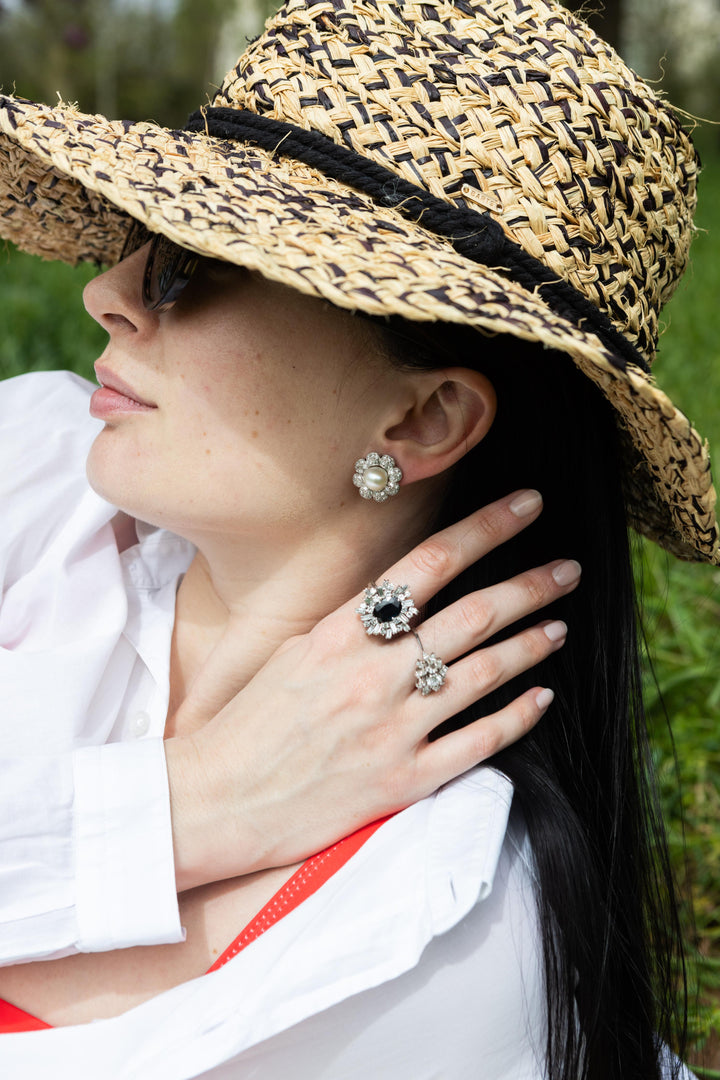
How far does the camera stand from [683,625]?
10.7ft

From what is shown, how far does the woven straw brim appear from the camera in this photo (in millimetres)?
1219

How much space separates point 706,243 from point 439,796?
25.8 feet

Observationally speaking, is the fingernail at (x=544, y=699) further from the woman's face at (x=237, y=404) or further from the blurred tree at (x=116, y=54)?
the blurred tree at (x=116, y=54)

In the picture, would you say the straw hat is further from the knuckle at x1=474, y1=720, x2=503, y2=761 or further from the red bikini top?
the red bikini top

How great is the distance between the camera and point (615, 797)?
1.85 metres

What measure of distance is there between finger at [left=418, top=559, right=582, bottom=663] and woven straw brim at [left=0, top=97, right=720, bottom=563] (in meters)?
0.25

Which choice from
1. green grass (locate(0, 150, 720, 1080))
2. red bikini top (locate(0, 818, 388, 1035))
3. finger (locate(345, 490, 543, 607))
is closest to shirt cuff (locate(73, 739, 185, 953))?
red bikini top (locate(0, 818, 388, 1035))

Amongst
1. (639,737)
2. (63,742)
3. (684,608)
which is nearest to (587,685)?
(639,737)

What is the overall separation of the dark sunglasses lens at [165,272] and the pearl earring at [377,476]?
424 millimetres

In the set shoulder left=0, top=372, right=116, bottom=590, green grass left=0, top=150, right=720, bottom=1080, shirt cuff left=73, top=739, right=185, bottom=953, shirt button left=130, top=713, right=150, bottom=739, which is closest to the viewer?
shirt cuff left=73, top=739, right=185, bottom=953

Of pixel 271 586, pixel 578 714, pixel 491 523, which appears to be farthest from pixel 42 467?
pixel 578 714

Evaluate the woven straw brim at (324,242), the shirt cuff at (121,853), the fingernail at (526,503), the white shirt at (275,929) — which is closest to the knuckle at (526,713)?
the white shirt at (275,929)

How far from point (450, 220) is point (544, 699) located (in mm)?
845

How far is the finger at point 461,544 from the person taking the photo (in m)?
1.65
